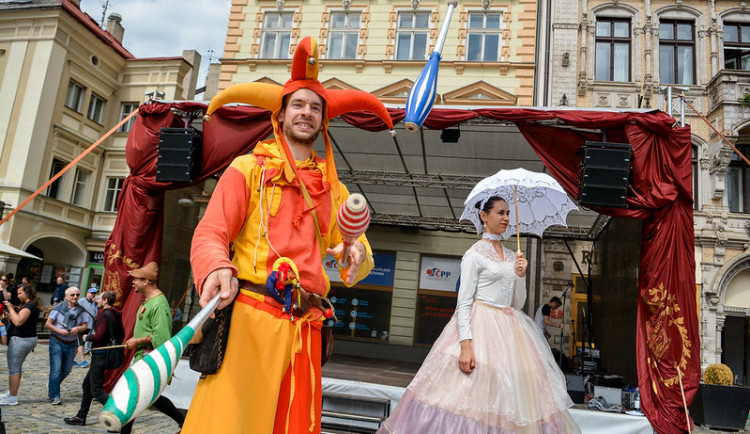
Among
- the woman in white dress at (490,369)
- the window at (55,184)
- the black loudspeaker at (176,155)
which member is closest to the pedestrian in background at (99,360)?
the black loudspeaker at (176,155)

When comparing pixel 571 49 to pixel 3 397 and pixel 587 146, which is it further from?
pixel 3 397

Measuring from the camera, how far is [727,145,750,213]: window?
14.4 m

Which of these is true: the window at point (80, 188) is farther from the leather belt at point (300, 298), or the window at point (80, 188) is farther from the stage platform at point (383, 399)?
the leather belt at point (300, 298)

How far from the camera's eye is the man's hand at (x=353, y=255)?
2.12 m

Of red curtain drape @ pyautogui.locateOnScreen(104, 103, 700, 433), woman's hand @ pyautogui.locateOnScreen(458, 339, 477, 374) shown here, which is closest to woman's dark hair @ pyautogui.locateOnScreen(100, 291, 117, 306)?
red curtain drape @ pyautogui.locateOnScreen(104, 103, 700, 433)

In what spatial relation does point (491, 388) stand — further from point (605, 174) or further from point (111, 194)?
point (111, 194)

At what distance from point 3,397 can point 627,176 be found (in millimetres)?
7925

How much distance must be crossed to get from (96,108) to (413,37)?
12.5 metres

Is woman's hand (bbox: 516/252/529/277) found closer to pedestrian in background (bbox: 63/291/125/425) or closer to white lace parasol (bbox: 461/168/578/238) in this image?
white lace parasol (bbox: 461/168/578/238)

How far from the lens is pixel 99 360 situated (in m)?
5.88

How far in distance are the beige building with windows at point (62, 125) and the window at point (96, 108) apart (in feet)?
0.12

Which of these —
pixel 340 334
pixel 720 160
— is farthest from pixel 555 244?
pixel 340 334

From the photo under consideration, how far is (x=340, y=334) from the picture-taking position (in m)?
14.2

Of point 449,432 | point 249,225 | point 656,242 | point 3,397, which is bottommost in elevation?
point 3,397
